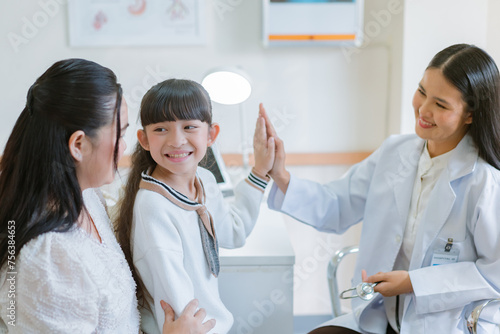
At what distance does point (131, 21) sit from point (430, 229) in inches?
62.2

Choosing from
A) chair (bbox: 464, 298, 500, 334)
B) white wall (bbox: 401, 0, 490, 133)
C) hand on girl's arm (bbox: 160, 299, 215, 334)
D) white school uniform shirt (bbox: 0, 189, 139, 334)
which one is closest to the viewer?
white school uniform shirt (bbox: 0, 189, 139, 334)

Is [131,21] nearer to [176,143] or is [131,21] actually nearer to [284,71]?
[284,71]

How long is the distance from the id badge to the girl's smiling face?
700 mm

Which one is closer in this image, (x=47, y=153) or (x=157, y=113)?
(x=47, y=153)

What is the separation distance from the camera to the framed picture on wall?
7.23 ft

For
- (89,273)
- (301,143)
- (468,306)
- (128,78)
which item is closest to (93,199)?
(89,273)

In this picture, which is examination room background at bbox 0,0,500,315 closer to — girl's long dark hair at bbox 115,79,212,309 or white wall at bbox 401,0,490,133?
white wall at bbox 401,0,490,133

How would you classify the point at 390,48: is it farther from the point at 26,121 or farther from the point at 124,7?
the point at 26,121

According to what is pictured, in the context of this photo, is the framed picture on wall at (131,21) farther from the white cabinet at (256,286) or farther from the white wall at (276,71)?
the white cabinet at (256,286)

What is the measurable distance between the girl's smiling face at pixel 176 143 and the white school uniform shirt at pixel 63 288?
0.82 feet

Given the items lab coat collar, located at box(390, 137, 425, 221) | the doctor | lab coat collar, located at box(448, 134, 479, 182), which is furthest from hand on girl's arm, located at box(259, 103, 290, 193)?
lab coat collar, located at box(448, 134, 479, 182)

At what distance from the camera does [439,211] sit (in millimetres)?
1336

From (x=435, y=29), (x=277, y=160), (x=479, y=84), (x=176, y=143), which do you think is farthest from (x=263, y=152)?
(x=435, y=29)

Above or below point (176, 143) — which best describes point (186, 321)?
below
